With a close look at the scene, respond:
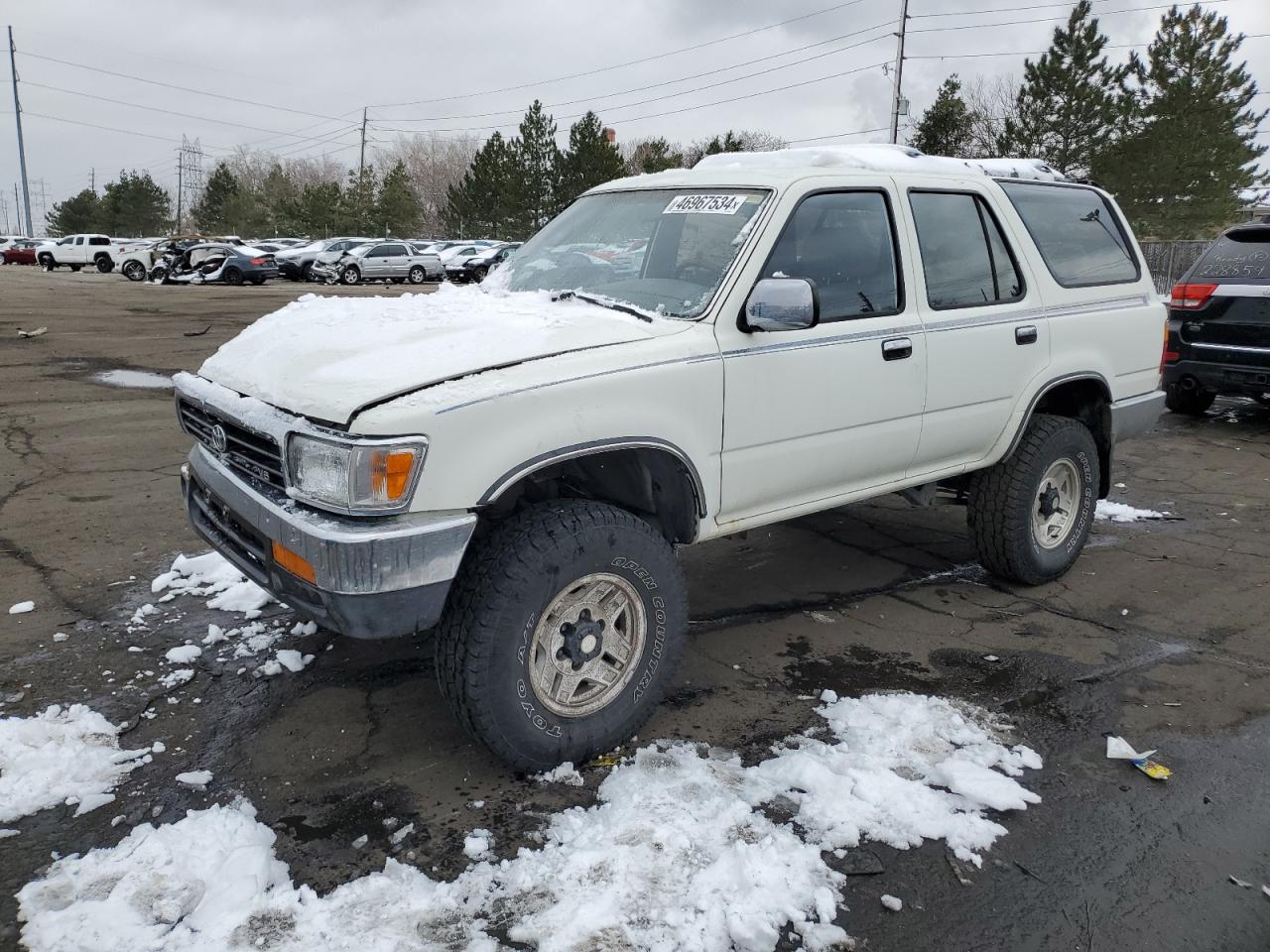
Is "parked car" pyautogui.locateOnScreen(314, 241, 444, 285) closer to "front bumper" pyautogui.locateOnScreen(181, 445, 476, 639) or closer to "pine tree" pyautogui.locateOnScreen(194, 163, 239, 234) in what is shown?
"front bumper" pyautogui.locateOnScreen(181, 445, 476, 639)

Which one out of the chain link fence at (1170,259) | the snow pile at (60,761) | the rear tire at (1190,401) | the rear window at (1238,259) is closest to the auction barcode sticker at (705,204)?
the snow pile at (60,761)

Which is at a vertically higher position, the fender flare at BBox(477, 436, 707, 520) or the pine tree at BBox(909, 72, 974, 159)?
the pine tree at BBox(909, 72, 974, 159)

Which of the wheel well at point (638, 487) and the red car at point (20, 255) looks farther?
the red car at point (20, 255)

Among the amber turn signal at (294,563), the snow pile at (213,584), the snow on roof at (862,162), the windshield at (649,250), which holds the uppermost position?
the snow on roof at (862,162)

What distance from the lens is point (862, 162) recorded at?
162 inches

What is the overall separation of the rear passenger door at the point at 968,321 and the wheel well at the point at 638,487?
1.32 metres

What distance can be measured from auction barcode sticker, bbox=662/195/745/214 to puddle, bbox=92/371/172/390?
8248 mm

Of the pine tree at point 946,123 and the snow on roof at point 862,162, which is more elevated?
the pine tree at point 946,123

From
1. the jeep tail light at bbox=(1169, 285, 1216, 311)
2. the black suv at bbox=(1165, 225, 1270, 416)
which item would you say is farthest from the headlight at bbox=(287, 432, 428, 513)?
the jeep tail light at bbox=(1169, 285, 1216, 311)

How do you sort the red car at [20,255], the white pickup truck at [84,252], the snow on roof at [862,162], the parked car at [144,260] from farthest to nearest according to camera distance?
the red car at [20,255], the white pickup truck at [84,252], the parked car at [144,260], the snow on roof at [862,162]

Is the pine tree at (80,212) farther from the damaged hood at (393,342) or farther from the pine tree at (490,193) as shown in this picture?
the damaged hood at (393,342)

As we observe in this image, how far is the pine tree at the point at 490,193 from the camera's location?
181ft

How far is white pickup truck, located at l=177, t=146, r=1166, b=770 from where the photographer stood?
276 centimetres

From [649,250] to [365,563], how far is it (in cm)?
181
